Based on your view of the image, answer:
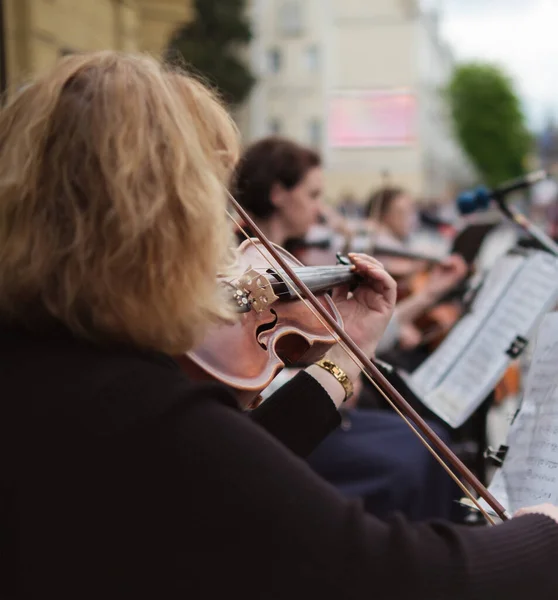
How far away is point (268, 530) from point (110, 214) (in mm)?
362

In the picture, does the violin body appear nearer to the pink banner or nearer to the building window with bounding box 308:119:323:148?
the building window with bounding box 308:119:323:148

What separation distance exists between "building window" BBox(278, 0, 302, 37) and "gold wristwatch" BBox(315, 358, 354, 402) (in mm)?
32646

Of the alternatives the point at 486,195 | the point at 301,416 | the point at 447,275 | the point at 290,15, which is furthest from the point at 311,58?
the point at 301,416

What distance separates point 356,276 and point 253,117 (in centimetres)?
2976

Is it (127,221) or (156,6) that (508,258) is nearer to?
(127,221)

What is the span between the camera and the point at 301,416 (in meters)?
1.35

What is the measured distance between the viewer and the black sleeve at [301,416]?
1.34m

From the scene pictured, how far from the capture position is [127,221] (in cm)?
90

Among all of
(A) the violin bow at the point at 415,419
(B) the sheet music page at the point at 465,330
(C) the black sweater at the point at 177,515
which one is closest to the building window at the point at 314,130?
(B) the sheet music page at the point at 465,330

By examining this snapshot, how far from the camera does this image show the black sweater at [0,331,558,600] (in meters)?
0.83

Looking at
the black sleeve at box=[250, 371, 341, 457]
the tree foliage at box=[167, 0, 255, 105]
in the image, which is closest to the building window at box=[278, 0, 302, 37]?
the tree foliage at box=[167, 0, 255, 105]

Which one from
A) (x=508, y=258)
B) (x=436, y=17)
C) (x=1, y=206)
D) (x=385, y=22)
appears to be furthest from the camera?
(x=436, y=17)

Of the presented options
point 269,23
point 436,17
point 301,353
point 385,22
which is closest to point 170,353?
point 301,353

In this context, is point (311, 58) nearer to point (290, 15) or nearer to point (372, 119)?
point (290, 15)
